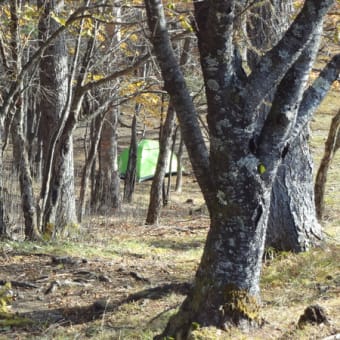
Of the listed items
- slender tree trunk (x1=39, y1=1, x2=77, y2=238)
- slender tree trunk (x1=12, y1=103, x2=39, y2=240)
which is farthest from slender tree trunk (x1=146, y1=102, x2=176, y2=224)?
slender tree trunk (x1=12, y1=103, x2=39, y2=240)

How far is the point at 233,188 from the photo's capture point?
4.36m

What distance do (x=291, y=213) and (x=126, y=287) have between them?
6.81 ft

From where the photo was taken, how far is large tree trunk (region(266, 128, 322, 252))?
7266 mm

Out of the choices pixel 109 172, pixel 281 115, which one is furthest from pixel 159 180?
pixel 281 115

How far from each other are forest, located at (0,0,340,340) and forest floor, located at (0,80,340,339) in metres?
0.02

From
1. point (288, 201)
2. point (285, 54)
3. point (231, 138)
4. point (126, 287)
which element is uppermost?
point (285, 54)

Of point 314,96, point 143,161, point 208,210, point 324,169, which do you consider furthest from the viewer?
point 143,161

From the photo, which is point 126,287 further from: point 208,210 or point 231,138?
point 231,138

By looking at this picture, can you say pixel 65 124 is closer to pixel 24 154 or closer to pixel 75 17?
pixel 24 154

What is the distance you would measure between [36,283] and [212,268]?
3.01 metres

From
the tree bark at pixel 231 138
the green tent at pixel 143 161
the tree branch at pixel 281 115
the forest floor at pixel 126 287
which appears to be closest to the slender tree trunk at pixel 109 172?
the forest floor at pixel 126 287

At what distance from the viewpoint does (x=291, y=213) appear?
728 centimetres

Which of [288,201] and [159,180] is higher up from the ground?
[288,201]

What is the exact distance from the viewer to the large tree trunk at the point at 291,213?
7.27 m
